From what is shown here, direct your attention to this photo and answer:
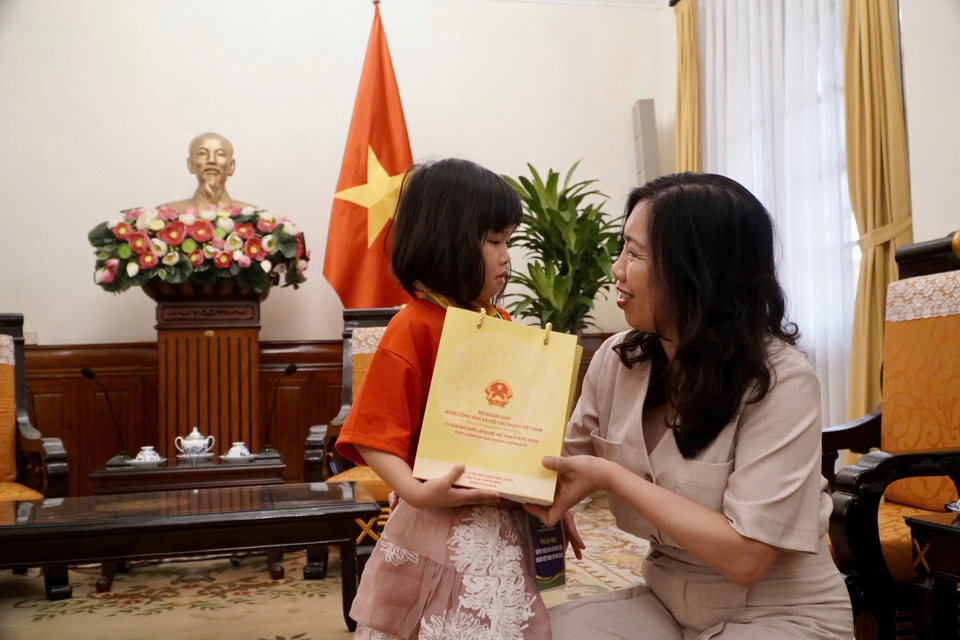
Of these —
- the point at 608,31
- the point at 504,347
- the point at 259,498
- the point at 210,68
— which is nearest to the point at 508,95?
the point at 608,31

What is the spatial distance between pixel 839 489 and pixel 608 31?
4.22 metres

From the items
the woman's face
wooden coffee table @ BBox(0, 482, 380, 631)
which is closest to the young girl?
the woman's face

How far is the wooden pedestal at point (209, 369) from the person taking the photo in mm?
3723

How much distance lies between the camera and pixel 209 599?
9.55 feet

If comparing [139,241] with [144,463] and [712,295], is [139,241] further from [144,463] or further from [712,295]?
[712,295]

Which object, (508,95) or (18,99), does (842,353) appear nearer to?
(508,95)

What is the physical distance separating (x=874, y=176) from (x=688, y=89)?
1670mm

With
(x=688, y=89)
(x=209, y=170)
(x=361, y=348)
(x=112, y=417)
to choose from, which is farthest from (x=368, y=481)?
(x=688, y=89)

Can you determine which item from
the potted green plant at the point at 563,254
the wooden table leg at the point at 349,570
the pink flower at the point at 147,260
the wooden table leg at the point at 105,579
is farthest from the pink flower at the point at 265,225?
the wooden table leg at the point at 349,570

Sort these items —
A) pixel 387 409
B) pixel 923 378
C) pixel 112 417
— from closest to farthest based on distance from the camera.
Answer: pixel 387 409, pixel 923 378, pixel 112 417

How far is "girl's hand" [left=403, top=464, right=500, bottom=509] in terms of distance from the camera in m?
1.09

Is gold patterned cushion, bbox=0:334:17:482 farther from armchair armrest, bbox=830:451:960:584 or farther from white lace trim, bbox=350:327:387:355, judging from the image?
armchair armrest, bbox=830:451:960:584

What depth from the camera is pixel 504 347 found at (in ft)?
3.84

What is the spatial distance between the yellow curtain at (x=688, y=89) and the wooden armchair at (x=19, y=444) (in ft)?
11.7
